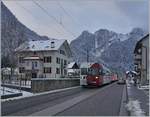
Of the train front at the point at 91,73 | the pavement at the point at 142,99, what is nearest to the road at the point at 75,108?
the pavement at the point at 142,99

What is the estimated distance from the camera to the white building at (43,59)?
3834 inches

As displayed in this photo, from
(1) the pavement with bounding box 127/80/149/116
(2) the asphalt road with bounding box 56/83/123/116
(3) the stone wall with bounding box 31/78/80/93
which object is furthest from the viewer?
(3) the stone wall with bounding box 31/78/80/93

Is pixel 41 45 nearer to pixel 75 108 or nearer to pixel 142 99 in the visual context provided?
pixel 142 99

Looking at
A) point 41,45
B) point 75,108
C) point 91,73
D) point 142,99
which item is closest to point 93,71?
point 91,73

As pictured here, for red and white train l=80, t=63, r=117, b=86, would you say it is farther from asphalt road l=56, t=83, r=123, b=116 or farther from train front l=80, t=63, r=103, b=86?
asphalt road l=56, t=83, r=123, b=116

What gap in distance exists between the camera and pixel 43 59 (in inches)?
3967

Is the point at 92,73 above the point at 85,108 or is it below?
above

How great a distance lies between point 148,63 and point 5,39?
34.3m

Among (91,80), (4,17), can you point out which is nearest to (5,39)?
(4,17)

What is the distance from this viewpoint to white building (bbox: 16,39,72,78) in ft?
319

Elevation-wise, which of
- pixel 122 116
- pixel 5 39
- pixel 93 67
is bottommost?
pixel 122 116

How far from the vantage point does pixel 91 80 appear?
174ft

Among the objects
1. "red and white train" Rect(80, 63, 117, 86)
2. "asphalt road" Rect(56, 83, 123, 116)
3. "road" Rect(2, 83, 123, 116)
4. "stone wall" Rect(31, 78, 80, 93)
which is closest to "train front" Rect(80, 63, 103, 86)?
"red and white train" Rect(80, 63, 117, 86)

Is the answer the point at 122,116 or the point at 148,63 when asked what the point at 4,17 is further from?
the point at 122,116
